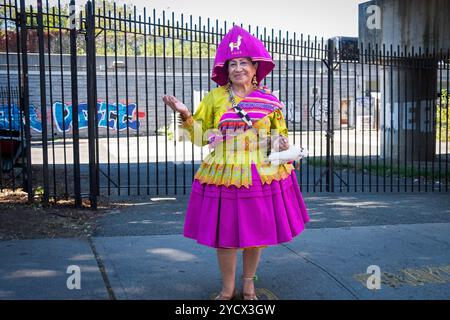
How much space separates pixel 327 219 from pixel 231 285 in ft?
10.3

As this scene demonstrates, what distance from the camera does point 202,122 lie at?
11.4ft

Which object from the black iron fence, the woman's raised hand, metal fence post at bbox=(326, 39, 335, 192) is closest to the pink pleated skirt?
the woman's raised hand

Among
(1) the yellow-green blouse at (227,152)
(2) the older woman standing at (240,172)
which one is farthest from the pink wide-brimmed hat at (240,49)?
(1) the yellow-green blouse at (227,152)

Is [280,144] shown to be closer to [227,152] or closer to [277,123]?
[277,123]

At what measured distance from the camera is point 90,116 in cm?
636

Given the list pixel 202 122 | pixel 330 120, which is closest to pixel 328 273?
pixel 202 122

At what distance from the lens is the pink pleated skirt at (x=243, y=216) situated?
3201 millimetres

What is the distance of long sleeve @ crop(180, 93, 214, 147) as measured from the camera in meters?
3.43

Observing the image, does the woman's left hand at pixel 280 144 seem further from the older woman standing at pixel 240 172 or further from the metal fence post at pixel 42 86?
the metal fence post at pixel 42 86

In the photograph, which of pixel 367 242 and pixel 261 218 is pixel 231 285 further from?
pixel 367 242

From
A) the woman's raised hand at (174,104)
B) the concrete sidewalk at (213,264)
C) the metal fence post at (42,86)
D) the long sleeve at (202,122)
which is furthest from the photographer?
the metal fence post at (42,86)

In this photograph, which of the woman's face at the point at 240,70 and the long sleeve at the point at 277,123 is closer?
the woman's face at the point at 240,70

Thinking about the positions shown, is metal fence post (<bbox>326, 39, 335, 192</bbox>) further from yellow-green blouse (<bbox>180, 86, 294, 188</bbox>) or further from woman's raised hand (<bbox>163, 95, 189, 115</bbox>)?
woman's raised hand (<bbox>163, 95, 189, 115</bbox>)
